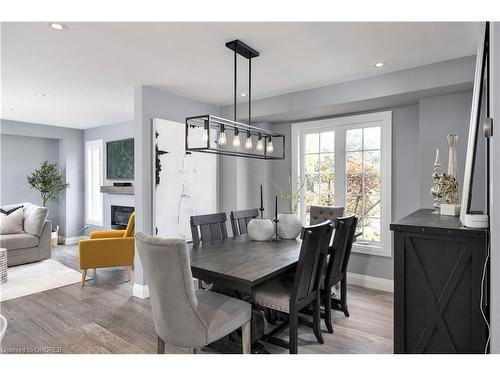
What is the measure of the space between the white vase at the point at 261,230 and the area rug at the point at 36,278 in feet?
9.03

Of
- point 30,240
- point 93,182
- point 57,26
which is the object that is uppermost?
point 57,26

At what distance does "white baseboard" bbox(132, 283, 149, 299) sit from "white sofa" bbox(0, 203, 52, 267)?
2546 millimetres

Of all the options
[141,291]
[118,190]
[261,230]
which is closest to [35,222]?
[118,190]

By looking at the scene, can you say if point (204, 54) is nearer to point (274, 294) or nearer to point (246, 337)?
point (274, 294)

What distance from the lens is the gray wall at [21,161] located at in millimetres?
6453

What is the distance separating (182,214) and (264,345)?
2.13 m

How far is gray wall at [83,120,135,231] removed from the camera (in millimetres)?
6257

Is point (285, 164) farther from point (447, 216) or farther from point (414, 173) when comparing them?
point (447, 216)

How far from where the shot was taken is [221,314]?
6.79ft

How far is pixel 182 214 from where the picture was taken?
4223mm

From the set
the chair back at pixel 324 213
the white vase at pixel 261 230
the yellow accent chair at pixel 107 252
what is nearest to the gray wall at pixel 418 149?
the chair back at pixel 324 213

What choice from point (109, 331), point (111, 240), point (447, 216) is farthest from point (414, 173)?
point (111, 240)

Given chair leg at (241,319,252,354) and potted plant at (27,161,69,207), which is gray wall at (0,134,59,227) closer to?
potted plant at (27,161,69,207)

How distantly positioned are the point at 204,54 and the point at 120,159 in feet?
13.8
